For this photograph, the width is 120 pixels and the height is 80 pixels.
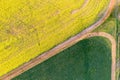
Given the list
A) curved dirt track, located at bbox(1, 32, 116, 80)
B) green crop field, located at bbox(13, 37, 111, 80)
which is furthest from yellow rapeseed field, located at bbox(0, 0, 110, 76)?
green crop field, located at bbox(13, 37, 111, 80)

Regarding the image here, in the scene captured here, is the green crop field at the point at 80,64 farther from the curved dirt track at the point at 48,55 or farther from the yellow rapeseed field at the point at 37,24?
the yellow rapeseed field at the point at 37,24

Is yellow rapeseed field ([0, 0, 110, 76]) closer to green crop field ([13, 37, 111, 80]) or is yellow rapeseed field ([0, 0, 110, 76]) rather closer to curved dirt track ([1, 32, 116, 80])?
curved dirt track ([1, 32, 116, 80])

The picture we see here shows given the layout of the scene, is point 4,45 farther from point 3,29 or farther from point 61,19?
point 61,19

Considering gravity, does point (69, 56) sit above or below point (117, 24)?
below

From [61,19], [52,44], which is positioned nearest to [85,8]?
[61,19]

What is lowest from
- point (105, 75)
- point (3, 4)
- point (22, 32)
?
point (105, 75)

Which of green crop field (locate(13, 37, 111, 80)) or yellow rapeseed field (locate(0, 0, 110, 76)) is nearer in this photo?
yellow rapeseed field (locate(0, 0, 110, 76))

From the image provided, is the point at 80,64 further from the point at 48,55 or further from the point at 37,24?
the point at 37,24

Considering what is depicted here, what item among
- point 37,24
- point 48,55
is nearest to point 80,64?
point 48,55
